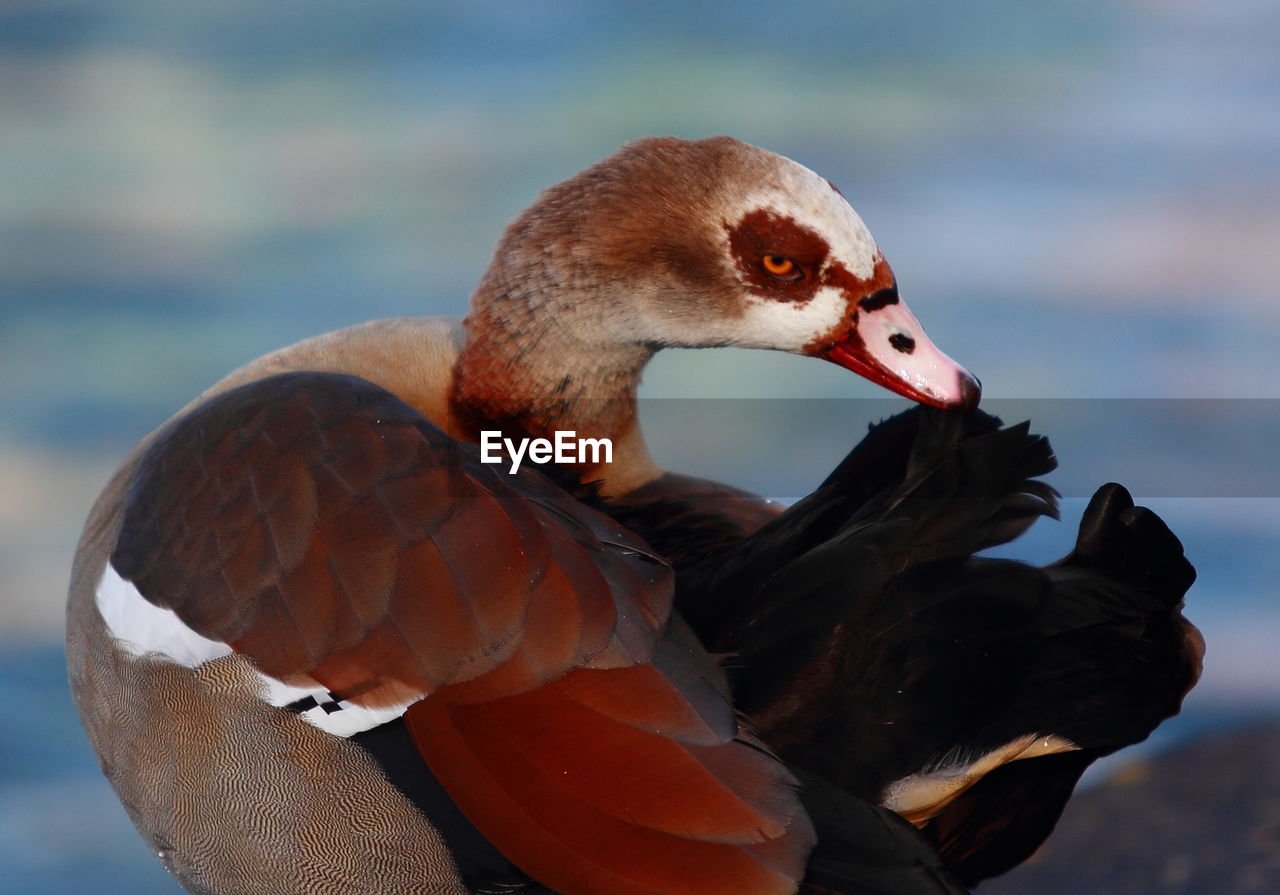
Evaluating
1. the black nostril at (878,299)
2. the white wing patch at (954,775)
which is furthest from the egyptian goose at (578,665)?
the black nostril at (878,299)

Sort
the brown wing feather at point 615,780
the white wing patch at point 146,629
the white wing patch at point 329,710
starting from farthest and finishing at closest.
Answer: the white wing patch at point 146,629 → the white wing patch at point 329,710 → the brown wing feather at point 615,780

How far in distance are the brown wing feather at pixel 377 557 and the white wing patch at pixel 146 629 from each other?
0.05ft

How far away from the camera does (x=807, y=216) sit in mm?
1907

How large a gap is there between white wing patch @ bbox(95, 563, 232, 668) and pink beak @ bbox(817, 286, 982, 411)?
0.88 meters

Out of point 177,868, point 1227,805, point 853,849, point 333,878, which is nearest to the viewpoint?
point 853,849

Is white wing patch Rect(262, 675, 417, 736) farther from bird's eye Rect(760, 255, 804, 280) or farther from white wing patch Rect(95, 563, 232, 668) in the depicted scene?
bird's eye Rect(760, 255, 804, 280)

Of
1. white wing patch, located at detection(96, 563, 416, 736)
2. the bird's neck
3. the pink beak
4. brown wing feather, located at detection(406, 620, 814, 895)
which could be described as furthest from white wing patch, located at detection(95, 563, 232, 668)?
the pink beak

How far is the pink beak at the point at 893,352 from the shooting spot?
1.90 metres

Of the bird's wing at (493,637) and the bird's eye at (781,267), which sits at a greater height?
the bird's eye at (781,267)

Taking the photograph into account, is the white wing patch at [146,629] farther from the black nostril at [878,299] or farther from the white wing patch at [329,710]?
the black nostril at [878,299]

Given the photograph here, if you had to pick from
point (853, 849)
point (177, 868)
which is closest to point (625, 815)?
point (853, 849)

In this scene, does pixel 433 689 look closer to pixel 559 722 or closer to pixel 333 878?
pixel 559 722

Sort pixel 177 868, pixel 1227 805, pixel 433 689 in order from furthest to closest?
pixel 1227 805, pixel 177 868, pixel 433 689

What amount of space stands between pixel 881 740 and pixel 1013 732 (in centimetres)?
14
